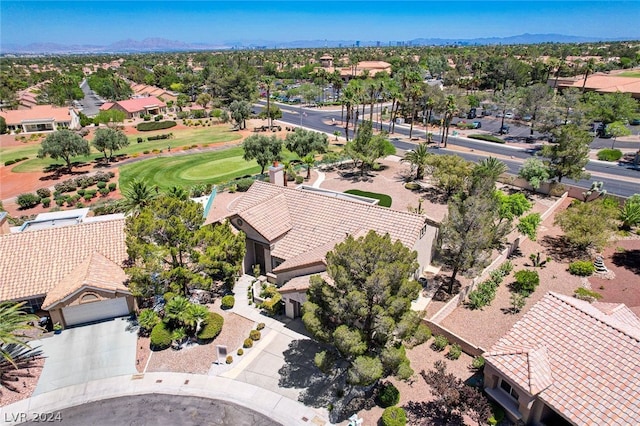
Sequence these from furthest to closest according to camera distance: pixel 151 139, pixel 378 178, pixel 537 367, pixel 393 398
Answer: pixel 151 139, pixel 378 178, pixel 393 398, pixel 537 367

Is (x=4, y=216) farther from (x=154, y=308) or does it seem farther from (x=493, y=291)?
(x=493, y=291)

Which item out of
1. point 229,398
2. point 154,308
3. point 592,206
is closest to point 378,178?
point 592,206

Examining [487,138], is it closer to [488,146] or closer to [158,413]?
[488,146]

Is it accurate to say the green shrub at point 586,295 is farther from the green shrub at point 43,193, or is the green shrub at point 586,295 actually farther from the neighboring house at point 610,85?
the neighboring house at point 610,85

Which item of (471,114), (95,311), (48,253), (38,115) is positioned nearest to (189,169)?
(48,253)

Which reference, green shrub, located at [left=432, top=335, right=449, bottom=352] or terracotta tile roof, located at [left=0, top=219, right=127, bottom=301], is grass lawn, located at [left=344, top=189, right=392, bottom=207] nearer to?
green shrub, located at [left=432, top=335, right=449, bottom=352]

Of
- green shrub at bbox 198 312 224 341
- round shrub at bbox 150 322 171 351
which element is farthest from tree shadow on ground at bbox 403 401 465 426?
round shrub at bbox 150 322 171 351
